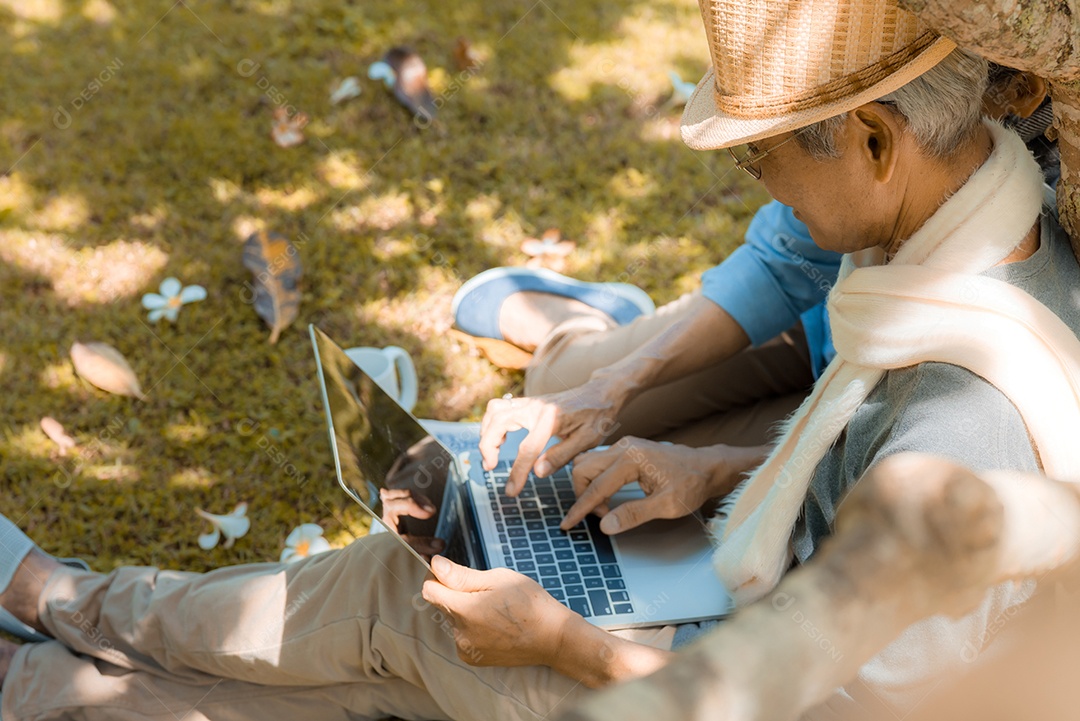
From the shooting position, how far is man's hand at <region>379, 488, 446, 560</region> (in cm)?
209

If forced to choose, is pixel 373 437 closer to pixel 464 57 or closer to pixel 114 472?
pixel 114 472

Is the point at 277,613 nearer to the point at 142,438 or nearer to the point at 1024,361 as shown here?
the point at 142,438

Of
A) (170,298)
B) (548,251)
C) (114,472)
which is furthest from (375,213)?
(114,472)

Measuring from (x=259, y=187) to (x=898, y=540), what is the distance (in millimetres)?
3847

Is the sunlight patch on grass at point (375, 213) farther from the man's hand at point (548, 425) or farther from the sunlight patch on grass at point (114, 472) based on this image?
the man's hand at point (548, 425)

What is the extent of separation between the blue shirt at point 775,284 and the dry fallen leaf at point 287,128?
222cm

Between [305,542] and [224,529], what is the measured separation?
27cm

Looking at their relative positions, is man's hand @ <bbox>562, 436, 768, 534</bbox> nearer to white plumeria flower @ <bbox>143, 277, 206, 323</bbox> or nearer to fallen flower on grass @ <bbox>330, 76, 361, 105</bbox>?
white plumeria flower @ <bbox>143, 277, 206, 323</bbox>

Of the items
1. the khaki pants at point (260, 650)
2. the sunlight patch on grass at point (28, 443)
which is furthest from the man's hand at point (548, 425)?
the sunlight patch on grass at point (28, 443)

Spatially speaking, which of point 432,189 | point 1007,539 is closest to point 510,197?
point 432,189

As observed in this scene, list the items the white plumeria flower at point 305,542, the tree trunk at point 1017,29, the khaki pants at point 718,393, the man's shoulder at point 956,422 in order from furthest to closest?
the white plumeria flower at point 305,542
the khaki pants at point 718,393
the man's shoulder at point 956,422
the tree trunk at point 1017,29

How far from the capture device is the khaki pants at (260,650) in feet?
6.89

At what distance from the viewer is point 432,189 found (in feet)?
13.3

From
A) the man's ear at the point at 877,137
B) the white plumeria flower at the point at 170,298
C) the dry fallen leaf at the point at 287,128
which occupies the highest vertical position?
the man's ear at the point at 877,137
